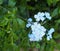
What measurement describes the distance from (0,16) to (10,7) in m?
0.10

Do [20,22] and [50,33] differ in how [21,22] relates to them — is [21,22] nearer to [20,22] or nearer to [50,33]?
[20,22]

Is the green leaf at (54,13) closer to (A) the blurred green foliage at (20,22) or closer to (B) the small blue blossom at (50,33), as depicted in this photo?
(A) the blurred green foliage at (20,22)

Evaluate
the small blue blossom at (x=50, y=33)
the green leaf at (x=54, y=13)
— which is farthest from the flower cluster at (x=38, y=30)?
the green leaf at (x=54, y=13)

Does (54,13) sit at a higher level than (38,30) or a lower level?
higher

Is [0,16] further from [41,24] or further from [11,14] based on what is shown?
[41,24]

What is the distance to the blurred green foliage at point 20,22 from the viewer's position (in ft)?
4.96

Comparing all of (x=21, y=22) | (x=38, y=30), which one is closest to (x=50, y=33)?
(x=38, y=30)

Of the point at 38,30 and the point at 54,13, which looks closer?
the point at 38,30

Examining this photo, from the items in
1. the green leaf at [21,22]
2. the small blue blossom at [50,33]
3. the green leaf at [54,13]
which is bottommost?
the small blue blossom at [50,33]

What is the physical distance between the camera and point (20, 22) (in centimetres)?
152

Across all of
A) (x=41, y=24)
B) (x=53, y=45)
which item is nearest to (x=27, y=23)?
(x=41, y=24)

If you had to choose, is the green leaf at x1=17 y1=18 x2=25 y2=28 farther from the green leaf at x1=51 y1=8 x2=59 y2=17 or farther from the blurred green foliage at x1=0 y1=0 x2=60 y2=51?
the green leaf at x1=51 y1=8 x2=59 y2=17

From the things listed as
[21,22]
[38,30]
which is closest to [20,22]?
[21,22]

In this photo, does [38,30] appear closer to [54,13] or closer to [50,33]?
[50,33]
